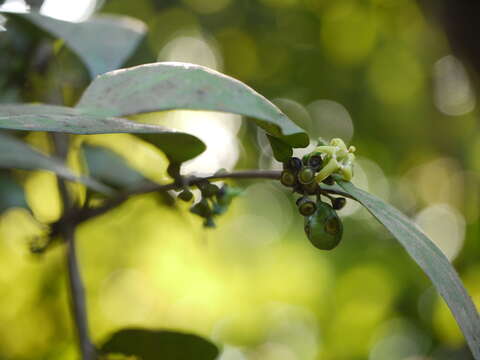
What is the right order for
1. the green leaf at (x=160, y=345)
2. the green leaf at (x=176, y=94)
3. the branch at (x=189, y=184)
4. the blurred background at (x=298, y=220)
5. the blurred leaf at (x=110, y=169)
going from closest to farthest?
the green leaf at (x=176, y=94) → the branch at (x=189, y=184) → the green leaf at (x=160, y=345) → the blurred leaf at (x=110, y=169) → the blurred background at (x=298, y=220)

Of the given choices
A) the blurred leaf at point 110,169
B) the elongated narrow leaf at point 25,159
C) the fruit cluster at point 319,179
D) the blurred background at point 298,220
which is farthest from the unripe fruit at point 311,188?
the blurred background at point 298,220

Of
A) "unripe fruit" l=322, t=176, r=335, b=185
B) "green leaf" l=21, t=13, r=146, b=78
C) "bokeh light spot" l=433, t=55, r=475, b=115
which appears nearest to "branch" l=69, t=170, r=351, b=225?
"unripe fruit" l=322, t=176, r=335, b=185

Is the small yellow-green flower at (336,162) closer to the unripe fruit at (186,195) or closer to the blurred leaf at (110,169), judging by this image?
the unripe fruit at (186,195)

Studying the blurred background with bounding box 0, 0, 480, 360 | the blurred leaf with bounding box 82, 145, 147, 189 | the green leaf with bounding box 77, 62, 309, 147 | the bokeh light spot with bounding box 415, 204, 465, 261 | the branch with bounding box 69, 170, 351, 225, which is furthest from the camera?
the bokeh light spot with bounding box 415, 204, 465, 261

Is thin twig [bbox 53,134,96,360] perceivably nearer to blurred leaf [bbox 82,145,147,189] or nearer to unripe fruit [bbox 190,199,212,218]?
blurred leaf [bbox 82,145,147,189]

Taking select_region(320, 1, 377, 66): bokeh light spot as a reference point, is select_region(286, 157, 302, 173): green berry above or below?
below

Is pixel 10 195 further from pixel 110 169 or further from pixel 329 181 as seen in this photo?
pixel 329 181
